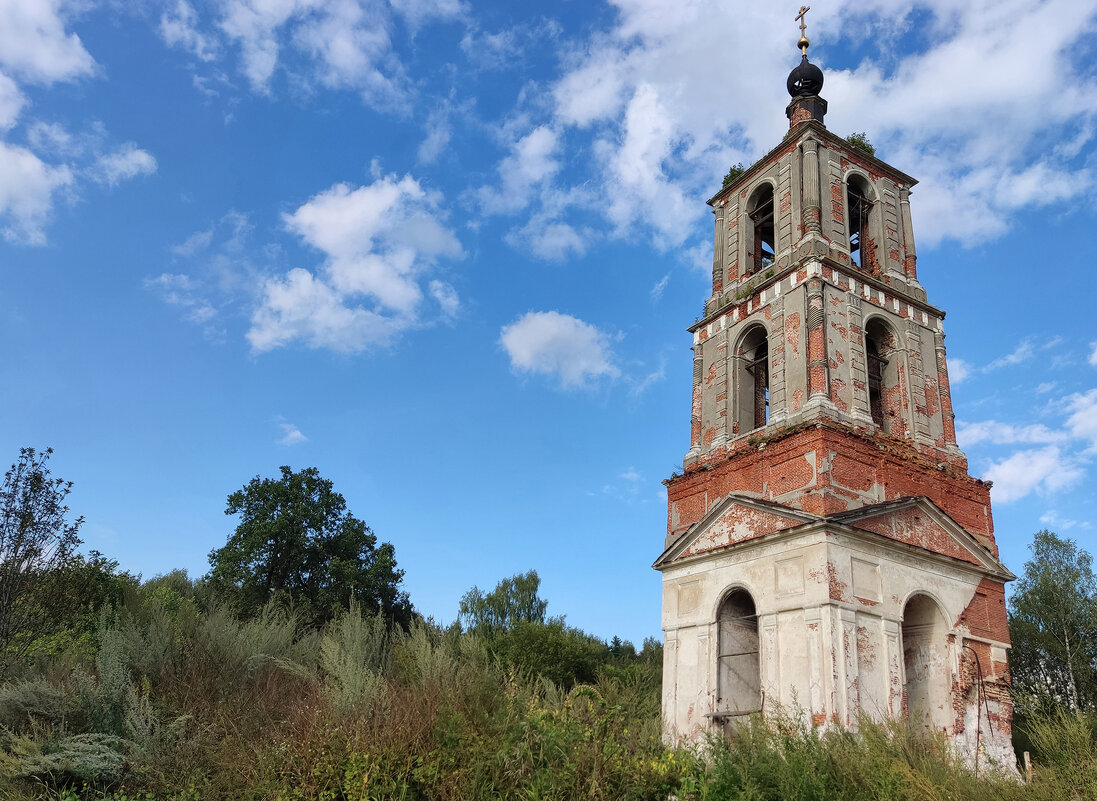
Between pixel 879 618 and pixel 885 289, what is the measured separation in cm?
870

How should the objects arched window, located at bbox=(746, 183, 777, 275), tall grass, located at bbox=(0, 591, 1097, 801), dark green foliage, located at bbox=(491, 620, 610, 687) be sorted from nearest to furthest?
1. tall grass, located at bbox=(0, 591, 1097, 801)
2. arched window, located at bbox=(746, 183, 777, 275)
3. dark green foliage, located at bbox=(491, 620, 610, 687)

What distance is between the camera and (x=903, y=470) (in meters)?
18.4

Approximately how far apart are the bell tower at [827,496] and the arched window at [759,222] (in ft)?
0.31

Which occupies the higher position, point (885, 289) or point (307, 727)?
point (885, 289)

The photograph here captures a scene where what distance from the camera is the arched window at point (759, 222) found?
22.9 metres

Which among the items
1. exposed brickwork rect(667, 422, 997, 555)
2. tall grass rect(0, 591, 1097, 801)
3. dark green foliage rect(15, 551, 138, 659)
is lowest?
tall grass rect(0, 591, 1097, 801)

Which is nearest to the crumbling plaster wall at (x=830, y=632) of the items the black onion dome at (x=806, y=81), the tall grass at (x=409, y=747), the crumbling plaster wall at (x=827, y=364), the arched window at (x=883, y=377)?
the tall grass at (x=409, y=747)

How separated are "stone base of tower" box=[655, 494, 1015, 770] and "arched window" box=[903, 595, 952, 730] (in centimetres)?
2

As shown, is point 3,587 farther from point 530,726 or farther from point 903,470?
point 903,470

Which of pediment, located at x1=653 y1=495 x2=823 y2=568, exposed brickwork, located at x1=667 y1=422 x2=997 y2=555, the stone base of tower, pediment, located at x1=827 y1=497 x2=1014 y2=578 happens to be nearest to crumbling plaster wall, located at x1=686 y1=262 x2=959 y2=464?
exposed brickwork, located at x1=667 y1=422 x2=997 y2=555

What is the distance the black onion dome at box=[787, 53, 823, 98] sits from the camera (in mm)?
23531

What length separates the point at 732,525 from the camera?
18.2 metres

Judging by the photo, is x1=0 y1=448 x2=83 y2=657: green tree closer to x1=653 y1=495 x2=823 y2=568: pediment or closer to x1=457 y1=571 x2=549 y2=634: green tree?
x1=653 y1=495 x2=823 y2=568: pediment

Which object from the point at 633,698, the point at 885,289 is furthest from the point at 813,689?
the point at 885,289
